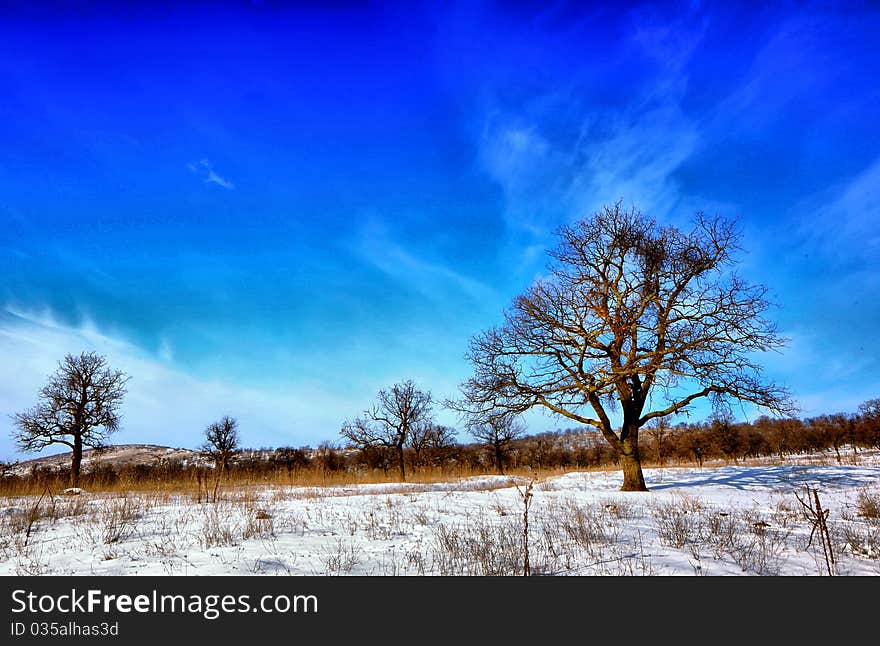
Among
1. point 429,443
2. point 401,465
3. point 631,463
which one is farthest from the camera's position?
point 429,443

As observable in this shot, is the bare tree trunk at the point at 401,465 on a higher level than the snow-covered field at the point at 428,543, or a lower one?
lower

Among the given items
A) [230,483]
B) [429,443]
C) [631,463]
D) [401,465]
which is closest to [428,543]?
[631,463]

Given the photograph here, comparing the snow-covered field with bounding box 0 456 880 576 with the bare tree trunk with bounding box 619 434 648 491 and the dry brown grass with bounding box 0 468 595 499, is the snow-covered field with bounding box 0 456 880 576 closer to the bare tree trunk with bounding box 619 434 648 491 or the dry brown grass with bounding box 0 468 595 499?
the dry brown grass with bounding box 0 468 595 499

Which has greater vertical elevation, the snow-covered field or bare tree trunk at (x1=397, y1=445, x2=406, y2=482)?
the snow-covered field

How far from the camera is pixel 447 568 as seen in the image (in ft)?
14.4

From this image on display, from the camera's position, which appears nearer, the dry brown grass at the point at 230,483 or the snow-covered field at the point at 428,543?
the snow-covered field at the point at 428,543

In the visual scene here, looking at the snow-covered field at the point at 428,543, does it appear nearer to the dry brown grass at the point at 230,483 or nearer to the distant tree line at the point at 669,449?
the dry brown grass at the point at 230,483

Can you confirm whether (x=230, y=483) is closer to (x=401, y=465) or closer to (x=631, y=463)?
(x=631, y=463)

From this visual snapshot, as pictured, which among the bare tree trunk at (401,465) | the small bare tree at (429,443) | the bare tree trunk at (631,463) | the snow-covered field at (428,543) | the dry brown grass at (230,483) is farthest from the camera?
the small bare tree at (429,443)

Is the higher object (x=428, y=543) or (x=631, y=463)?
(x=428, y=543)

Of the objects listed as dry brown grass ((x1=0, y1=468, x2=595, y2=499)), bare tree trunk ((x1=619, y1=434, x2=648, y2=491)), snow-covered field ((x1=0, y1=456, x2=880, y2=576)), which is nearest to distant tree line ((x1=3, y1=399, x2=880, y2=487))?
dry brown grass ((x1=0, y1=468, x2=595, y2=499))

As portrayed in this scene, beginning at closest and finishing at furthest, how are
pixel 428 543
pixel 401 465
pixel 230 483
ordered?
1. pixel 428 543
2. pixel 230 483
3. pixel 401 465

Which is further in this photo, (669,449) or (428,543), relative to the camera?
(669,449)

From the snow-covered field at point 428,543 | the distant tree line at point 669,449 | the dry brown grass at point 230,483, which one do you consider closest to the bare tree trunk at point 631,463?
the dry brown grass at point 230,483
